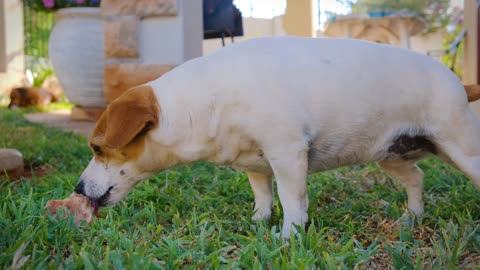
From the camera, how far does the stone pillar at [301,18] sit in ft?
26.2

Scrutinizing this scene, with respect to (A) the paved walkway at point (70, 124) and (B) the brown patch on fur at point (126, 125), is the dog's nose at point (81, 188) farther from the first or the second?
(A) the paved walkway at point (70, 124)

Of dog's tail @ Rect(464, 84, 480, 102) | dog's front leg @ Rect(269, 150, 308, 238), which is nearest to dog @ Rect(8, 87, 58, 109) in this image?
dog's front leg @ Rect(269, 150, 308, 238)

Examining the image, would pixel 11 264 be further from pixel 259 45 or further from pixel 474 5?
pixel 474 5

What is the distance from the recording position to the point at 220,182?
3387mm

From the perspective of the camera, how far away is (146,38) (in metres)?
5.25

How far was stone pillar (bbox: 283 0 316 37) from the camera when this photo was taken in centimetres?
798

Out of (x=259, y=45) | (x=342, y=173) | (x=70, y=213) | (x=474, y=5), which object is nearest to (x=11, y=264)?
(x=70, y=213)

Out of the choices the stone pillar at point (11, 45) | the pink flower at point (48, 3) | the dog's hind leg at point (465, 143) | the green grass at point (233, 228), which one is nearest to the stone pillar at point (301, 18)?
the pink flower at point (48, 3)

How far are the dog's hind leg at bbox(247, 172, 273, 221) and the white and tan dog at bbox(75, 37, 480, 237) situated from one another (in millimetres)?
288

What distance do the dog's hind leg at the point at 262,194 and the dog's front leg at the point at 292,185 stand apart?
0.40m

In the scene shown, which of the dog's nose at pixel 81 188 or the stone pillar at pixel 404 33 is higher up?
the stone pillar at pixel 404 33

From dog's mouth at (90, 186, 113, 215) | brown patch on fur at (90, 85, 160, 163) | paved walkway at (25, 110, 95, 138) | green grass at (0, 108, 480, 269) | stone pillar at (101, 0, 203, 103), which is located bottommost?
green grass at (0, 108, 480, 269)

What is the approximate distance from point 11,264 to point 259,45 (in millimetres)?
1255

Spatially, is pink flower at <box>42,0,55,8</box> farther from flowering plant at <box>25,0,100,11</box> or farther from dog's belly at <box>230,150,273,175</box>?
dog's belly at <box>230,150,273,175</box>
